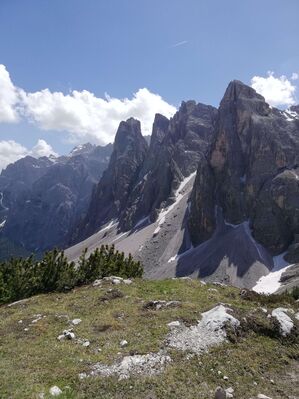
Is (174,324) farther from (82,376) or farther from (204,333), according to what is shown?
(82,376)

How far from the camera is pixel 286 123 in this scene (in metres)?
195

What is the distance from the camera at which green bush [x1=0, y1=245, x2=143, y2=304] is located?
29688 millimetres

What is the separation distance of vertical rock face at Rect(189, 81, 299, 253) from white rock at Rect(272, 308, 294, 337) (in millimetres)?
143840

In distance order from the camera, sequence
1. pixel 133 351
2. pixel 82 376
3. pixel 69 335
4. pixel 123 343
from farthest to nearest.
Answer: pixel 69 335
pixel 123 343
pixel 133 351
pixel 82 376

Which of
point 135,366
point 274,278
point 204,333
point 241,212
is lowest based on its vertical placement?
point 274,278

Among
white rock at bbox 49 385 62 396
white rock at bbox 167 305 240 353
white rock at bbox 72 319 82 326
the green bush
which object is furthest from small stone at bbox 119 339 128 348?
the green bush

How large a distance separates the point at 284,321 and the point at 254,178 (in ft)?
539

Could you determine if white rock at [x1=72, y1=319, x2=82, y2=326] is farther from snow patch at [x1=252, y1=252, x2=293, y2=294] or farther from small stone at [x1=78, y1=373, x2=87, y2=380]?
snow patch at [x1=252, y1=252, x2=293, y2=294]

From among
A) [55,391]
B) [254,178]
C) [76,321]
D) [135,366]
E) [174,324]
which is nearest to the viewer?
[55,391]

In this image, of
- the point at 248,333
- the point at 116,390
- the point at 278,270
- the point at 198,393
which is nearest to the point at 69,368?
the point at 116,390

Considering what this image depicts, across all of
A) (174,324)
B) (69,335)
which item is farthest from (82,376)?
(174,324)

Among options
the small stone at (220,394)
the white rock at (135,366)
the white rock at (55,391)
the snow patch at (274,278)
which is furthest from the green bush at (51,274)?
the snow patch at (274,278)

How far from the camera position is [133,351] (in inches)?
627

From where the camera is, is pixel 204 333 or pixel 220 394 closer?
pixel 220 394
